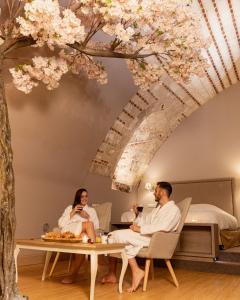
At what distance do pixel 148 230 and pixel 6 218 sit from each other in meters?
1.58

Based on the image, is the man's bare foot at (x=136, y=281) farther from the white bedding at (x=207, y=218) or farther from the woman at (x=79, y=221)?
the white bedding at (x=207, y=218)

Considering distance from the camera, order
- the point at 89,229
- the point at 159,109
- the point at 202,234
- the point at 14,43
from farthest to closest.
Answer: the point at 159,109
the point at 202,234
the point at 89,229
the point at 14,43

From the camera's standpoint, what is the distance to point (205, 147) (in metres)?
6.91

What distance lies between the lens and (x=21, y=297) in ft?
7.04

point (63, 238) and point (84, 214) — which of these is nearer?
point (63, 238)

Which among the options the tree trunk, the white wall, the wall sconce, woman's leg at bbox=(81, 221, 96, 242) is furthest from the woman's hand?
the white wall

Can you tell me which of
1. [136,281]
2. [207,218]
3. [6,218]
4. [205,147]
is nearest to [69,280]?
[136,281]

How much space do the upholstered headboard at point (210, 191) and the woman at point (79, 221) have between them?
2.88 meters

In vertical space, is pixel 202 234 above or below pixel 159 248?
above

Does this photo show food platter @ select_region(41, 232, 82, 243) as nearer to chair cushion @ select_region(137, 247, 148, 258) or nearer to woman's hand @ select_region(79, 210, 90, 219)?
chair cushion @ select_region(137, 247, 148, 258)

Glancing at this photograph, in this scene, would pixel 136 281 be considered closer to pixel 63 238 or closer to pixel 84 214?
pixel 63 238

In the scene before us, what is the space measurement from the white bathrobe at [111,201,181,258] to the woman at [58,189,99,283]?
0.39 meters

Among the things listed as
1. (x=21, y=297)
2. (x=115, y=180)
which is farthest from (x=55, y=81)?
(x=115, y=180)

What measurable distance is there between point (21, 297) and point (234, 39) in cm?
458
